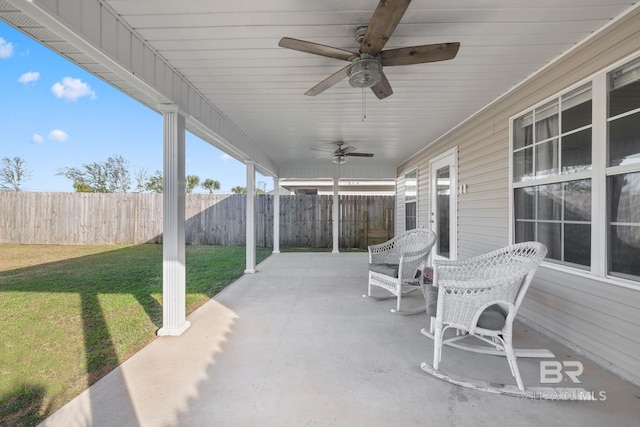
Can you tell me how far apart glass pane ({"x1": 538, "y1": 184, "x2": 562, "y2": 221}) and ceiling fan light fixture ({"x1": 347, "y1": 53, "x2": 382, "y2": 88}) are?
6.92 ft

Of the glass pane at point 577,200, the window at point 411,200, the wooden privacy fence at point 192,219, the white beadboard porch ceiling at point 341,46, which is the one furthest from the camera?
the wooden privacy fence at point 192,219

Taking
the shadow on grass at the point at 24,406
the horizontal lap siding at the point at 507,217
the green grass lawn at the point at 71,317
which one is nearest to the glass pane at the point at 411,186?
the horizontal lap siding at the point at 507,217

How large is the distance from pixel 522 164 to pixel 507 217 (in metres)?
0.65

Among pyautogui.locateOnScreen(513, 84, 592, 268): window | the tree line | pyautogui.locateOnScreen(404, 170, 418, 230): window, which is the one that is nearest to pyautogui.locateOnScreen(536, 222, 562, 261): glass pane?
pyautogui.locateOnScreen(513, 84, 592, 268): window

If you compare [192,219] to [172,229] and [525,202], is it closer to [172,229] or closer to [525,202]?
[172,229]

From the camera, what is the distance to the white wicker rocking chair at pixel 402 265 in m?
3.52

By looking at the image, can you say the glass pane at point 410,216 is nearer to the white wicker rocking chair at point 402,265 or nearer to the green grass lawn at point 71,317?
the white wicker rocking chair at point 402,265

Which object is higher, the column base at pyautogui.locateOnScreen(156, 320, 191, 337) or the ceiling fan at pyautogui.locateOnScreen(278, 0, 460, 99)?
the ceiling fan at pyautogui.locateOnScreen(278, 0, 460, 99)

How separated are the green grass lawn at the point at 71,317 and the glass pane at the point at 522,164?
429 centimetres

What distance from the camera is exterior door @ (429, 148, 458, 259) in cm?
467

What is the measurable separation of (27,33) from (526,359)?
4.51 m

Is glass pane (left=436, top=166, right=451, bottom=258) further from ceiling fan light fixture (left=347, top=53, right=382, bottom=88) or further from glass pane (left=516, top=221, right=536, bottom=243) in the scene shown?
ceiling fan light fixture (left=347, top=53, right=382, bottom=88)

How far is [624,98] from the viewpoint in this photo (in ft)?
6.90

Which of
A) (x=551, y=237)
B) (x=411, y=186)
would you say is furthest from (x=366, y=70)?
(x=411, y=186)
